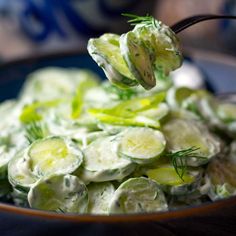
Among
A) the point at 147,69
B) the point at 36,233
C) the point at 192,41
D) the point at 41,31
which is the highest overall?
the point at 147,69

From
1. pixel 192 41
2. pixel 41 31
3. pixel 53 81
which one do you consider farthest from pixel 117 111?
pixel 192 41

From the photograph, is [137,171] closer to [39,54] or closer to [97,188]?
[97,188]

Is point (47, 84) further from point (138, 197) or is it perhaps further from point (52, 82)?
point (138, 197)

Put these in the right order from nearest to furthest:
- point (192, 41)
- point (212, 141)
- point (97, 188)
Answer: point (97, 188), point (212, 141), point (192, 41)

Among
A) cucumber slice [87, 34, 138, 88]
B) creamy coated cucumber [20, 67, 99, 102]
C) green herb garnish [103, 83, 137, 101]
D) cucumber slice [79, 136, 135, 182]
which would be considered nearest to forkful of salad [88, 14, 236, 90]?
cucumber slice [87, 34, 138, 88]

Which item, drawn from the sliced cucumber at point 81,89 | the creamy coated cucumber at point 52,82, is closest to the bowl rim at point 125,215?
the sliced cucumber at point 81,89

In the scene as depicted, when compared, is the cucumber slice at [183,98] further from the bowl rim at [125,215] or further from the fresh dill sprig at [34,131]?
the bowl rim at [125,215]
